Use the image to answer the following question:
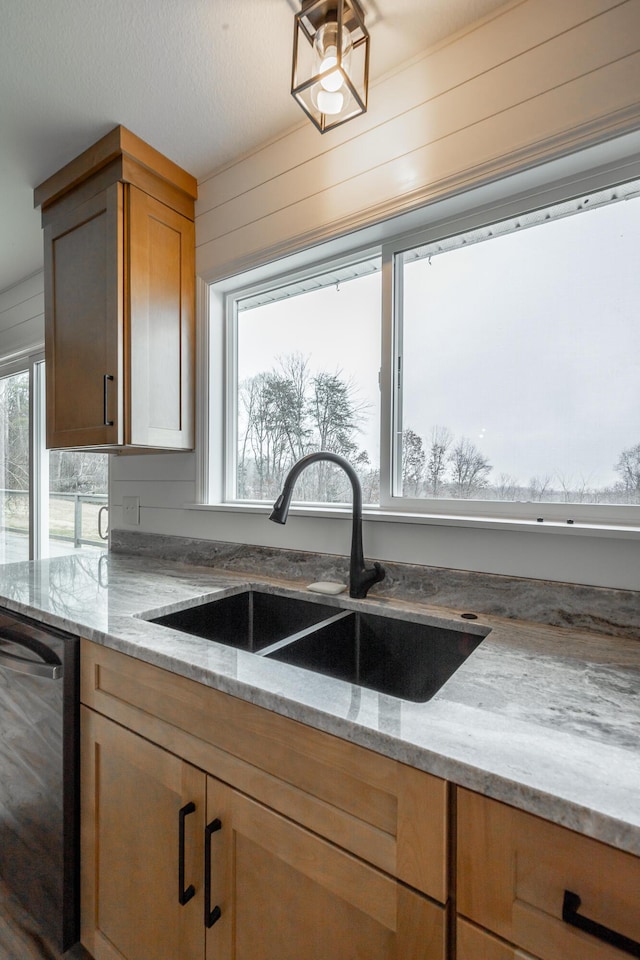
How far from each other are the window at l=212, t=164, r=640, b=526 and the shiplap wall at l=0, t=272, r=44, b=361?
6.00 ft

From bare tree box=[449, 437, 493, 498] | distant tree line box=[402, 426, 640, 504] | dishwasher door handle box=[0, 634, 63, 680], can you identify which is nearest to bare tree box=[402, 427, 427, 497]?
distant tree line box=[402, 426, 640, 504]

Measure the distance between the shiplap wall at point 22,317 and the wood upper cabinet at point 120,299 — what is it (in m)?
1.01

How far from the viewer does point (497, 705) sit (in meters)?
0.73

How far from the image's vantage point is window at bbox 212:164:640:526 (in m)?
1.17

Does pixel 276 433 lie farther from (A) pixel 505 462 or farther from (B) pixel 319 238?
(A) pixel 505 462

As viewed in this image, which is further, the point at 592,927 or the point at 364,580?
the point at 364,580

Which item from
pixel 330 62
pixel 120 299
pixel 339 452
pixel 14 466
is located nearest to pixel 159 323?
pixel 120 299

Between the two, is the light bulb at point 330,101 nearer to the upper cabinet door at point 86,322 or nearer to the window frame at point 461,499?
the window frame at point 461,499

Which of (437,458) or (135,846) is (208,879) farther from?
(437,458)

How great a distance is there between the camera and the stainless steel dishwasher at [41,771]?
1160mm

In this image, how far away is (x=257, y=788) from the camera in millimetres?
800

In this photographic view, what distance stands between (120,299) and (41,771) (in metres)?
1.49

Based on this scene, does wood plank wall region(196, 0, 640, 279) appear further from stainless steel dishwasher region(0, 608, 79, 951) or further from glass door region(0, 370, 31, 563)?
glass door region(0, 370, 31, 563)

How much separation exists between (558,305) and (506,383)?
0.77 feet
